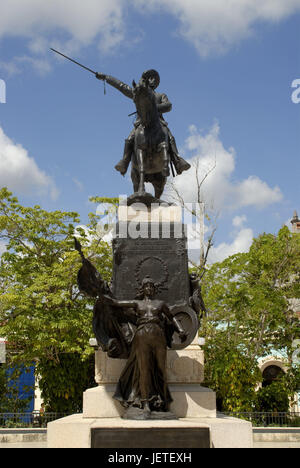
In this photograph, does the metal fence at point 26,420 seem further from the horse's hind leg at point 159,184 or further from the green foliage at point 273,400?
the horse's hind leg at point 159,184

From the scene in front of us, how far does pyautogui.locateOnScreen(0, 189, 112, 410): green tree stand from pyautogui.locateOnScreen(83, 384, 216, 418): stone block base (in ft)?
33.2

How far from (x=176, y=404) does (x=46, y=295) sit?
12.2 meters

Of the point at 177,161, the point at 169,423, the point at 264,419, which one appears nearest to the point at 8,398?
the point at 264,419

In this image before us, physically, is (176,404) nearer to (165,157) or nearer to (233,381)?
(165,157)

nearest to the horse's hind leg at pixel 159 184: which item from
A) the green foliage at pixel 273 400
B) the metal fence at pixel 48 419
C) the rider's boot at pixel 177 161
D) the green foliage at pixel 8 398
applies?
the rider's boot at pixel 177 161

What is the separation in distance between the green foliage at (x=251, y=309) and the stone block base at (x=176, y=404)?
32.7ft

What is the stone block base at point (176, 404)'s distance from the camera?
23.5 ft

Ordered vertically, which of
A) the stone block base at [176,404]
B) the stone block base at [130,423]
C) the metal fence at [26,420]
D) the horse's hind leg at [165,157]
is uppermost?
the horse's hind leg at [165,157]

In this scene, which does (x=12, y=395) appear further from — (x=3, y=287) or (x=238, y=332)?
(x=238, y=332)

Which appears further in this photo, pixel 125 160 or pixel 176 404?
pixel 125 160

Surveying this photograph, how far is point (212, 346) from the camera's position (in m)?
19.6

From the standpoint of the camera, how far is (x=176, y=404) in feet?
23.6

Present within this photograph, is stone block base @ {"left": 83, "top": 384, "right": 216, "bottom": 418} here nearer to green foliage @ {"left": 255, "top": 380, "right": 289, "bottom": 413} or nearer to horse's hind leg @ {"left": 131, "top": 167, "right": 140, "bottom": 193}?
horse's hind leg @ {"left": 131, "top": 167, "right": 140, "bottom": 193}

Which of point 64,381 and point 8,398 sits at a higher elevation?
point 64,381
